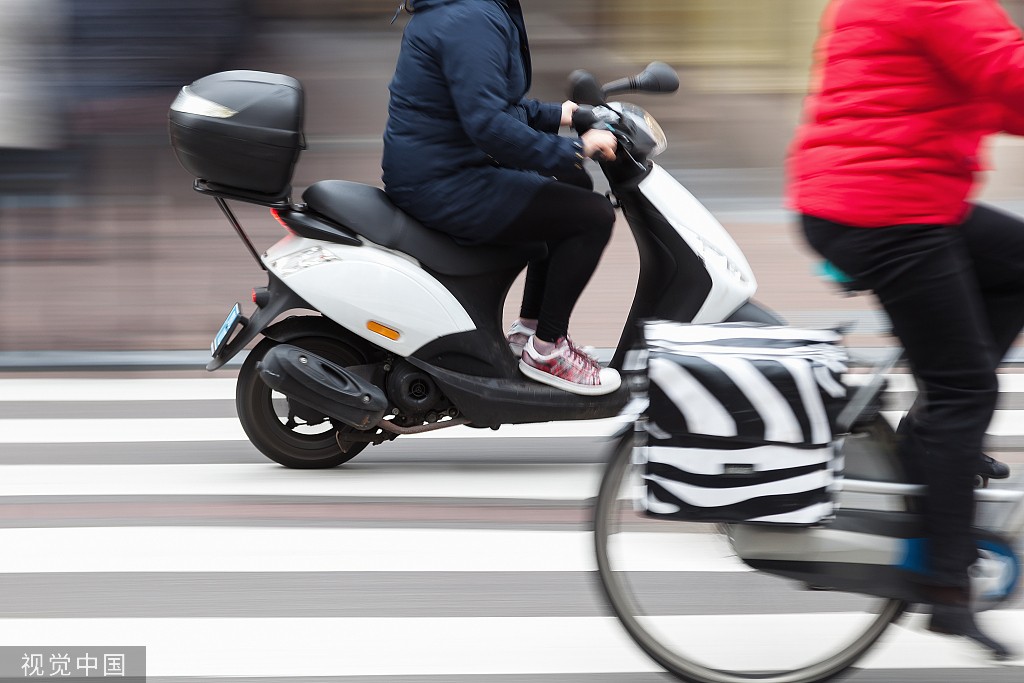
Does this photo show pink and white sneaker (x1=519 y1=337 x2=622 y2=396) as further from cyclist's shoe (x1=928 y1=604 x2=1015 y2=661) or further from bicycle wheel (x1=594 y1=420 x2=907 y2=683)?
cyclist's shoe (x1=928 y1=604 x2=1015 y2=661)

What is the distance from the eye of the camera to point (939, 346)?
111 inches

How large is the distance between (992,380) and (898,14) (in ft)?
2.58

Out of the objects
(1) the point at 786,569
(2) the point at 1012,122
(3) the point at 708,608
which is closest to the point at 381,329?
(3) the point at 708,608

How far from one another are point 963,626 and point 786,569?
0.40 m

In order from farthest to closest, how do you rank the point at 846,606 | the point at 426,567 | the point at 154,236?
the point at 154,236
the point at 426,567
the point at 846,606

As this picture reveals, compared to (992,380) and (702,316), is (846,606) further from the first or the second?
(702,316)

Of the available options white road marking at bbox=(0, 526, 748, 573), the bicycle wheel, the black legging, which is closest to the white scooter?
the black legging

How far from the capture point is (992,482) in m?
3.08

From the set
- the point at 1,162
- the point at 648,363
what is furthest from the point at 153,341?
the point at 648,363

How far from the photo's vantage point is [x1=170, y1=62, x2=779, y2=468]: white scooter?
15.1 feet

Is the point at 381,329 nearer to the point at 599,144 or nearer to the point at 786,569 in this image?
the point at 599,144

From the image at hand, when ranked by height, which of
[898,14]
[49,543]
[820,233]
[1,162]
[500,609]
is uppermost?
[898,14]

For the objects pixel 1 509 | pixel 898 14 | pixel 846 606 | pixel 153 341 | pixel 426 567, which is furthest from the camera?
pixel 153 341

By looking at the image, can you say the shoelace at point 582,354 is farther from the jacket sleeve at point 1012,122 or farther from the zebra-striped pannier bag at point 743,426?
the jacket sleeve at point 1012,122
